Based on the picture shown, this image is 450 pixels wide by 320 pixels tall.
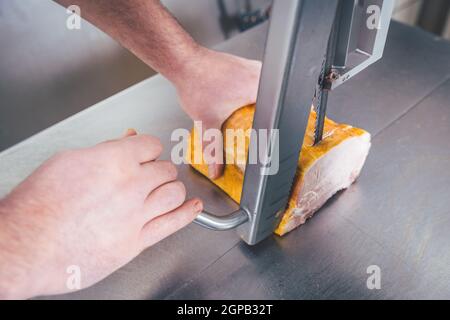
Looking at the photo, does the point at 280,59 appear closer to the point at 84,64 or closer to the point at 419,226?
the point at 419,226

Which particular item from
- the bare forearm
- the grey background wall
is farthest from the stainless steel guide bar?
the grey background wall

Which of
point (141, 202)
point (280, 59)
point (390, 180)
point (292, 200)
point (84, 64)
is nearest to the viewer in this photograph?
point (280, 59)

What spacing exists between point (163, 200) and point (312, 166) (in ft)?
0.87

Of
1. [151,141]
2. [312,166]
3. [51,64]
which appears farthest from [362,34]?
[51,64]

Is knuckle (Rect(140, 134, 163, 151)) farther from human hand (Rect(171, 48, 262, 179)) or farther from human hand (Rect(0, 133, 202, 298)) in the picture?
human hand (Rect(171, 48, 262, 179))

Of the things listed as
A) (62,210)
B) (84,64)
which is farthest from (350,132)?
(84,64)

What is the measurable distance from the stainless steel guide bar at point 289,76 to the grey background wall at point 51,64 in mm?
899

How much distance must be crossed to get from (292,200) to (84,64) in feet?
3.12

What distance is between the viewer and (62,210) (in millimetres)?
613

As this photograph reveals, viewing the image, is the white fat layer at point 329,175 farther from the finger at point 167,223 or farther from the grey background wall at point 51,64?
the grey background wall at point 51,64

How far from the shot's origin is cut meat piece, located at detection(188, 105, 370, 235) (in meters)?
0.78

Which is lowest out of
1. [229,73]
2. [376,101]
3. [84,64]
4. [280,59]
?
[84,64]

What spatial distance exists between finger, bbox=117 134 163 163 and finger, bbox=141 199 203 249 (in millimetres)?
91

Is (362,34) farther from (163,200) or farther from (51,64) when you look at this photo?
(51,64)
